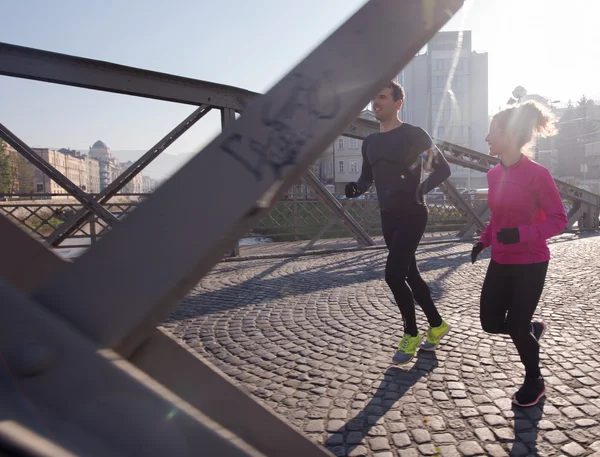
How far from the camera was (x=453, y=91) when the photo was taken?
66500 millimetres

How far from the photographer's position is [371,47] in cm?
93

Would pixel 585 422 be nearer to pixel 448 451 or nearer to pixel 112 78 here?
pixel 448 451

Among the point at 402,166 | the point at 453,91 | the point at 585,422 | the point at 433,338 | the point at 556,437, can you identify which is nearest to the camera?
the point at 556,437

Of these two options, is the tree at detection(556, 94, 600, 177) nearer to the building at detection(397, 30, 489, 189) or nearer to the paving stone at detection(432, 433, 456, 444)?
the building at detection(397, 30, 489, 189)

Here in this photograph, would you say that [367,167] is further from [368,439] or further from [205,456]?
[205,456]

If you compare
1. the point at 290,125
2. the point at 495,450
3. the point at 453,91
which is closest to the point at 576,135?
the point at 453,91

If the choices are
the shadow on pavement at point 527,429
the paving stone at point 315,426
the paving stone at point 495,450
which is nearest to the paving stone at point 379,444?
the paving stone at point 315,426

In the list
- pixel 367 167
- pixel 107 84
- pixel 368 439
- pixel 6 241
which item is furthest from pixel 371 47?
pixel 107 84

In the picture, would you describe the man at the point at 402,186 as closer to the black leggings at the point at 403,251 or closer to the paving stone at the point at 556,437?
the black leggings at the point at 403,251

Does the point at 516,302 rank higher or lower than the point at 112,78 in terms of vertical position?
lower

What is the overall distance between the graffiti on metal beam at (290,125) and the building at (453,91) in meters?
67.7

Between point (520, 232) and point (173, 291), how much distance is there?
2.08 m

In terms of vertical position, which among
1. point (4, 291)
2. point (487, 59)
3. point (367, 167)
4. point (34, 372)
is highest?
point (487, 59)

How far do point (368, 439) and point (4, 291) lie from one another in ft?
6.33
